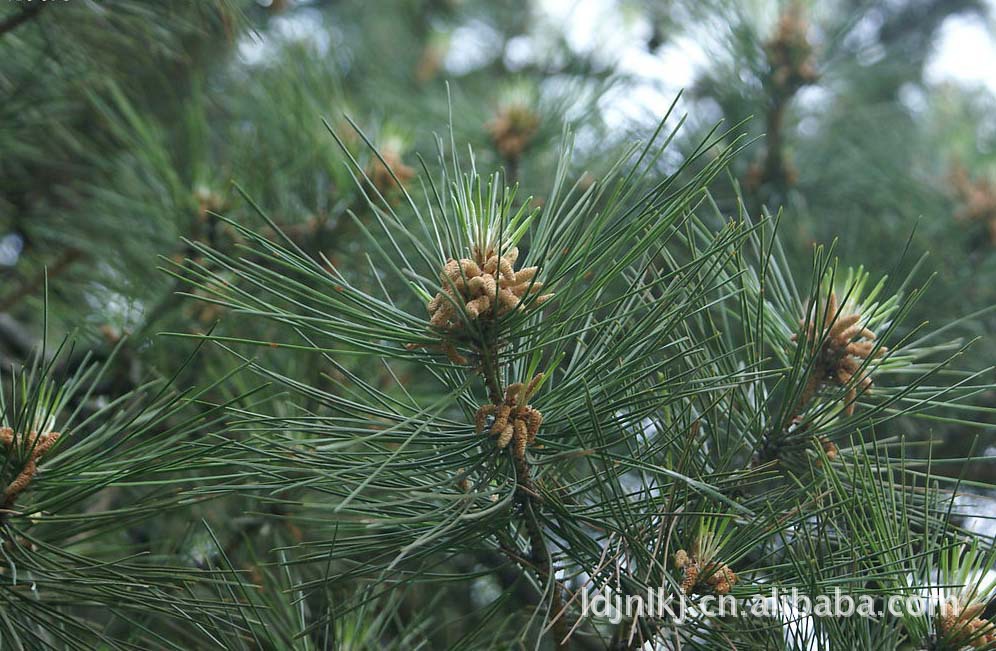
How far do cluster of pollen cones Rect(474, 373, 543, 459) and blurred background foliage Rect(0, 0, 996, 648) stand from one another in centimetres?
35

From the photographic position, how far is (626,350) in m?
0.64

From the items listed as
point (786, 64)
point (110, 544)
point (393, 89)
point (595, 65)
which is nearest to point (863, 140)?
point (786, 64)

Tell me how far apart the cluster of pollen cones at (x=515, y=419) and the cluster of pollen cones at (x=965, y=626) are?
0.34 m

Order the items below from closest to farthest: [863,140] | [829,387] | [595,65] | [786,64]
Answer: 1. [829,387]
2. [786,64]
3. [863,140]
4. [595,65]

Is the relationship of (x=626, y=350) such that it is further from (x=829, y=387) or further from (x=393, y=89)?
(x=393, y=89)

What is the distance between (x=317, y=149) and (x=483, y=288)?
0.72 meters

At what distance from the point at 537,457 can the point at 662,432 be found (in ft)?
0.33

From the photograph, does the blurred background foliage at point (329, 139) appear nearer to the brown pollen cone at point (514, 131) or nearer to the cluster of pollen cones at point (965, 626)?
the brown pollen cone at point (514, 131)

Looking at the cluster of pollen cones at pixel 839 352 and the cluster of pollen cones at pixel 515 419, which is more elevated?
the cluster of pollen cones at pixel 839 352

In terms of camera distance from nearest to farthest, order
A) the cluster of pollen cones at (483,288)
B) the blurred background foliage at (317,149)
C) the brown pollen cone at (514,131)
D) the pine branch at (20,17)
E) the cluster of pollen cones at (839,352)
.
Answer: the cluster of pollen cones at (483,288) → the cluster of pollen cones at (839,352) → the pine branch at (20,17) → the blurred background foliage at (317,149) → the brown pollen cone at (514,131)

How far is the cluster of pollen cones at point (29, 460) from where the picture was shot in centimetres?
69

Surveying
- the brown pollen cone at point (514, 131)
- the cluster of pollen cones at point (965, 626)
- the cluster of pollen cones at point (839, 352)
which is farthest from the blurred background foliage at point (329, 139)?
the cluster of pollen cones at point (965, 626)

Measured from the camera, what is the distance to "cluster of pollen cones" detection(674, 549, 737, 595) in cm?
65

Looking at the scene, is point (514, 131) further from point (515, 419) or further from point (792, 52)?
point (515, 419)
